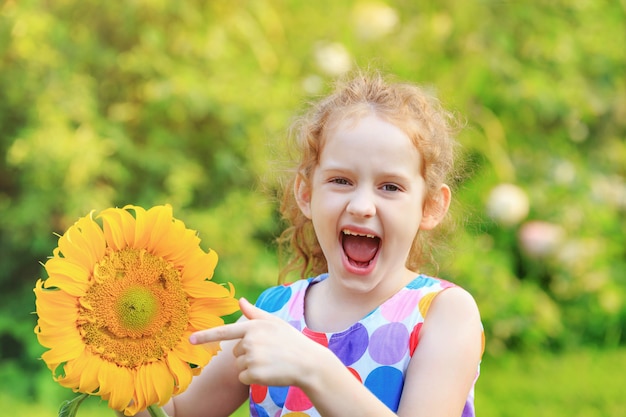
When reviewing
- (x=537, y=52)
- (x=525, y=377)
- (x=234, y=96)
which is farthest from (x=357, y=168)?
(x=537, y=52)

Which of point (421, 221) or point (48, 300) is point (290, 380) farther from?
point (421, 221)

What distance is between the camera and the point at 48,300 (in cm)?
129

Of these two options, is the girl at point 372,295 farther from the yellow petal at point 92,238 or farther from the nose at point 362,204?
the yellow petal at point 92,238

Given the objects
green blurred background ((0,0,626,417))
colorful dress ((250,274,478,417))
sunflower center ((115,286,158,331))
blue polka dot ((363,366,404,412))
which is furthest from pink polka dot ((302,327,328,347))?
green blurred background ((0,0,626,417))

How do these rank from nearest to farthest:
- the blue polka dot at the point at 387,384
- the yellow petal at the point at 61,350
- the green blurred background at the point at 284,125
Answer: the yellow petal at the point at 61,350 < the blue polka dot at the point at 387,384 < the green blurred background at the point at 284,125

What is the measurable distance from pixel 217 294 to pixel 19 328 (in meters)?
2.43

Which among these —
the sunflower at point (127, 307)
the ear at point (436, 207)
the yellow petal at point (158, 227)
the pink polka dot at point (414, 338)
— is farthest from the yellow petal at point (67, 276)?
the ear at point (436, 207)

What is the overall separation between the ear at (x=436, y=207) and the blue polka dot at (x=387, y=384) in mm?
321

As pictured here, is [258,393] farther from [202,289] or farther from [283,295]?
[202,289]

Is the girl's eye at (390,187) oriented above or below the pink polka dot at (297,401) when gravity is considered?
above

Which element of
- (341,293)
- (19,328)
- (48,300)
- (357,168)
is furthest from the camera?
(19,328)

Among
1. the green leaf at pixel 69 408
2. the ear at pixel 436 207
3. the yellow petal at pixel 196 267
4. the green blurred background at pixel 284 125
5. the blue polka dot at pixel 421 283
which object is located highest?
the green blurred background at pixel 284 125

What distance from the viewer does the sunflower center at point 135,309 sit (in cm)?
130

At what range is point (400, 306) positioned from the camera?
1571 mm
